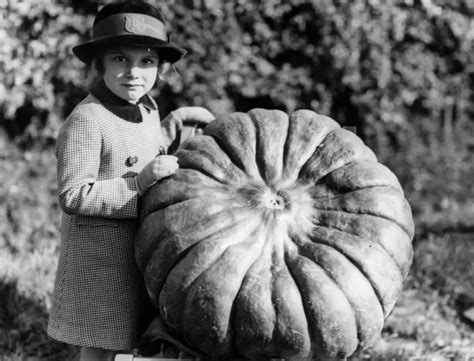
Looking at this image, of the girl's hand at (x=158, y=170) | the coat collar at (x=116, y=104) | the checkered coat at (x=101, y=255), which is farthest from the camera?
the coat collar at (x=116, y=104)

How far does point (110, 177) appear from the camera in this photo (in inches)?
106

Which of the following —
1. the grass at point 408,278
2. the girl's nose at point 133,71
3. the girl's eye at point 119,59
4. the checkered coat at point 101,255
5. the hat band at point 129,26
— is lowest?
the grass at point 408,278

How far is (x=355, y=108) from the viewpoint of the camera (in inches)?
238

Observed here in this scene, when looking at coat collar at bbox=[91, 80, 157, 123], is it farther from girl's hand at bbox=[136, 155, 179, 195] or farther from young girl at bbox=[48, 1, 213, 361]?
girl's hand at bbox=[136, 155, 179, 195]

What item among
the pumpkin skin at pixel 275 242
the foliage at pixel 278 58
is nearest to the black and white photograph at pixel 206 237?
the pumpkin skin at pixel 275 242

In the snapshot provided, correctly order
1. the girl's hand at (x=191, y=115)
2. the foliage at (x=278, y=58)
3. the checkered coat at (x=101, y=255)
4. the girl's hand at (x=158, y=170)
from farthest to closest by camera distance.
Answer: the foliage at (x=278, y=58) < the girl's hand at (x=191, y=115) < the checkered coat at (x=101, y=255) < the girl's hand at (x=158, y=170)

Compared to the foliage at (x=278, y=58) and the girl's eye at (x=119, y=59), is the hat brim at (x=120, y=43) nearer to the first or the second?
the girl's eye at (x=119, y=59)

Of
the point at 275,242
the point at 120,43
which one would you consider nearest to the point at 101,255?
the point at 275,242

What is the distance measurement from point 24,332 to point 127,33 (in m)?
1.95

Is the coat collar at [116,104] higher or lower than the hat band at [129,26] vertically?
lower

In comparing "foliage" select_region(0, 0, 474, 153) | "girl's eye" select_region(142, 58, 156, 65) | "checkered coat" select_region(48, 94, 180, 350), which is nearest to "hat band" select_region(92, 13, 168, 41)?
"girl's eye" select_region(142, 58, 156, 65)

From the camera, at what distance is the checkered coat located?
8.60 ft

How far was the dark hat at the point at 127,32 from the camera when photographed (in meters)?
2.63

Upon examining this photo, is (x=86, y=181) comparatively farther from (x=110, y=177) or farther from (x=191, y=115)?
(x=191, y=115)
